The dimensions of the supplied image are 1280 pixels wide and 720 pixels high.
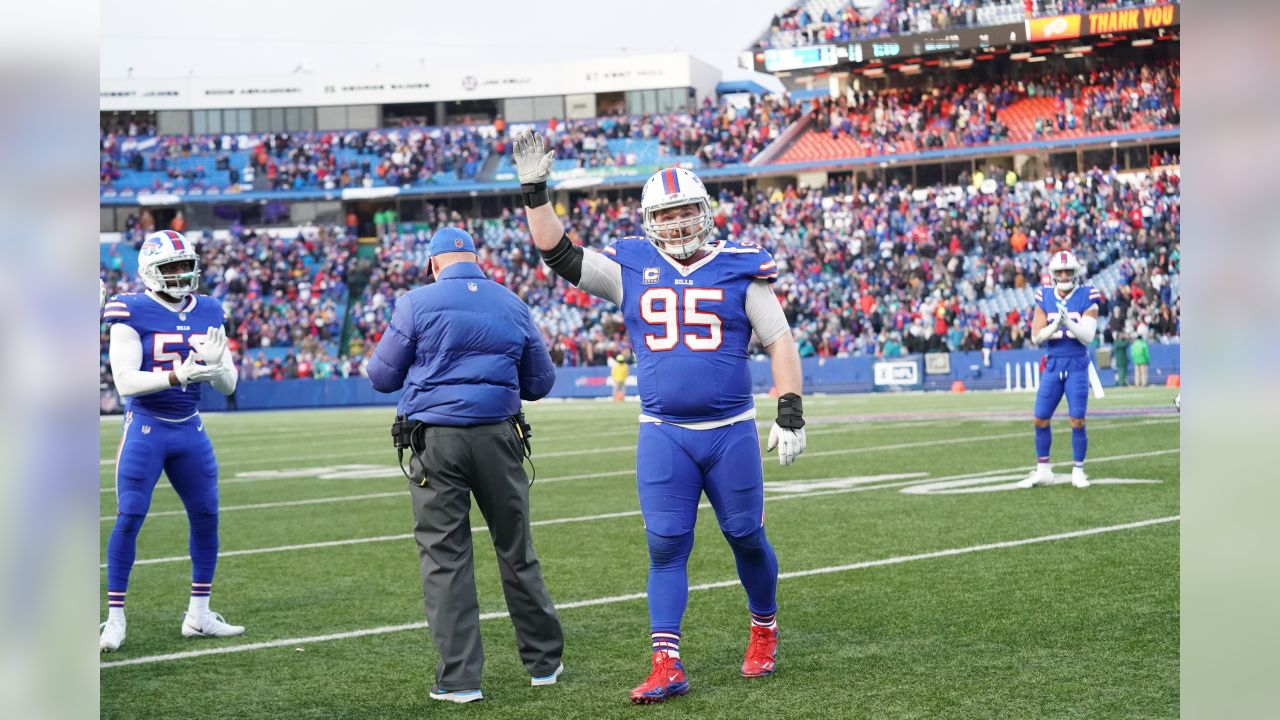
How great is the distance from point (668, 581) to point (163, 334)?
3152 mm

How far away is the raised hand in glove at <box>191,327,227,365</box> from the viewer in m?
6.78

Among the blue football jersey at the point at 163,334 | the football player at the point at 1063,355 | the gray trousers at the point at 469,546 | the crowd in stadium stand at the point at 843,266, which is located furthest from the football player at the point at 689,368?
the crowd in stadium stand at the point at 843,266

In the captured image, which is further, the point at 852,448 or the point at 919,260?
the point at 919,260

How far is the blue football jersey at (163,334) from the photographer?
6.96 meters

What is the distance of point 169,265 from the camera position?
6.89m

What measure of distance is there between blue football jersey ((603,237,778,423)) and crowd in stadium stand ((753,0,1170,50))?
3803 cm

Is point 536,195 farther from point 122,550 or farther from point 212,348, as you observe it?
point 122,550

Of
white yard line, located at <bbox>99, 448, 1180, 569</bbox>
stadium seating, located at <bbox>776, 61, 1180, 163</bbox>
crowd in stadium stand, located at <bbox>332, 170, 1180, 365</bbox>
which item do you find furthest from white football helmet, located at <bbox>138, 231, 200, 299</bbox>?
stadium seating, located at <bbox>776, 61, 1180, 163</bbox>

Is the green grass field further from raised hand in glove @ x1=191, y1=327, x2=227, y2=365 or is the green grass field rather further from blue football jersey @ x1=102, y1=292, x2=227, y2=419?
raised hand in glove @ x1=191, y1=327, x2=227, y2=365

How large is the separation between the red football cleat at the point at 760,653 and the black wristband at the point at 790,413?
0.88 m

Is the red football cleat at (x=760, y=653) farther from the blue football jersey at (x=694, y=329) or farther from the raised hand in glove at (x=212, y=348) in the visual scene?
the raised hand in glove at (x=212, y=348)

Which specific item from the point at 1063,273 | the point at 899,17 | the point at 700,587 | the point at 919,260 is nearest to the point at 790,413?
the point at 700,587

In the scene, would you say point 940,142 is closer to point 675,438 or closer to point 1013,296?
point 1013,296
